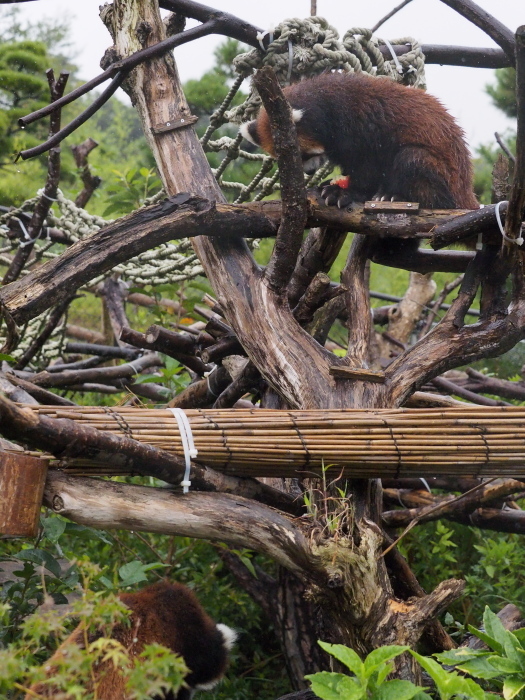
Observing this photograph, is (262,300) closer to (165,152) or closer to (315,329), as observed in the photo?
(315,329)

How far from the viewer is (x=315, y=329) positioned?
242cm

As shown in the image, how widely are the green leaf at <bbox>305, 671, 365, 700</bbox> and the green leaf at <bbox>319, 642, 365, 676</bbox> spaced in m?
0.02

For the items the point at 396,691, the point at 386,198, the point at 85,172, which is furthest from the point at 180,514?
the point at 85,172

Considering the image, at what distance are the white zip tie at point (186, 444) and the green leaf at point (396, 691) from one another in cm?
54

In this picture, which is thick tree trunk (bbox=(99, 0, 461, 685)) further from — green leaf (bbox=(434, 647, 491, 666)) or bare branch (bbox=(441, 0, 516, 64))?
bare branch (bbox=(441, 0, 516, 64))

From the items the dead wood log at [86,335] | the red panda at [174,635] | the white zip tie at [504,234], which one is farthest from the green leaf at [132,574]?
the dead wood log at [86,335]

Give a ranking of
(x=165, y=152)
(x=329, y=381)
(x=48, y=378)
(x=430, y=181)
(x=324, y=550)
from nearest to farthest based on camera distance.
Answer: (x=324, y=550)
(x=329, y=381)
(x=165, y=152)
(x=430, y=181)
(x=48, y=378)

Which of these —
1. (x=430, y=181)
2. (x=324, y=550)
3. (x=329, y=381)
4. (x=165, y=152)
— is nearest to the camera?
(x=324, y=550)

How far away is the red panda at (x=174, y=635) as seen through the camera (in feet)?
5.08

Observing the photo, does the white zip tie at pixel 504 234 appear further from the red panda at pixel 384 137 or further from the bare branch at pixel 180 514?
the bare branch at pixel 180 514

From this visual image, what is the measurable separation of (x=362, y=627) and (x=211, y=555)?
1.60 meters

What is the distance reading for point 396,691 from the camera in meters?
1.35

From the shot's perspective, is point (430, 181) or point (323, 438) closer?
point (323, 438)

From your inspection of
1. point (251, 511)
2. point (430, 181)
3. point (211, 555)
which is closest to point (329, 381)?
point (251, 511)
